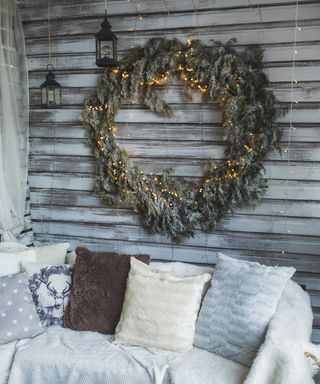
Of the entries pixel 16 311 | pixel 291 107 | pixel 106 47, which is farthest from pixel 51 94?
pixel 291 107

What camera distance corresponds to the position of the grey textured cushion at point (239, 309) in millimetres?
Answer: 2496

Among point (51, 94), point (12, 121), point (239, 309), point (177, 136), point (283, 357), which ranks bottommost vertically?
point (283, 357)

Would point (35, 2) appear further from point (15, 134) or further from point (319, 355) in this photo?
point (319, 355)

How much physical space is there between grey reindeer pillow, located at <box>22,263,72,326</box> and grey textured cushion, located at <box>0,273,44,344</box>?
0.07 m

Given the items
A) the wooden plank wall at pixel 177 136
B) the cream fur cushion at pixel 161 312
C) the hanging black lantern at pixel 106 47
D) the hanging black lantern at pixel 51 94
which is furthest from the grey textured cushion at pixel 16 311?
the hanging black lantern at pixel 106 47

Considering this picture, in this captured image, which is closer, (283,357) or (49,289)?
(283,357)

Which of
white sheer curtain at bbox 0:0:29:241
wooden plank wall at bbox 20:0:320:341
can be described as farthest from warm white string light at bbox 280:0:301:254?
white sheer curtain at bbox 0:0:29:241

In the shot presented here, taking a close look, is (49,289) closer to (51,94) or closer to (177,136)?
(177,136)

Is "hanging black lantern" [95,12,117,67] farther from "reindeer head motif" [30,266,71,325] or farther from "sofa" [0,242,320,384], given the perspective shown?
"sofa" [0,242,320,384]

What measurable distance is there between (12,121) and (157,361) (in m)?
2.06

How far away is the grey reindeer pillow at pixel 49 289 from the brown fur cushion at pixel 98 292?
0.06 meters

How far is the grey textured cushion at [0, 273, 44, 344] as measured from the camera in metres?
2.79

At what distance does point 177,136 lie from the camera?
348 centimetres

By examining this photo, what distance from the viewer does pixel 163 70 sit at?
11.1 ft
